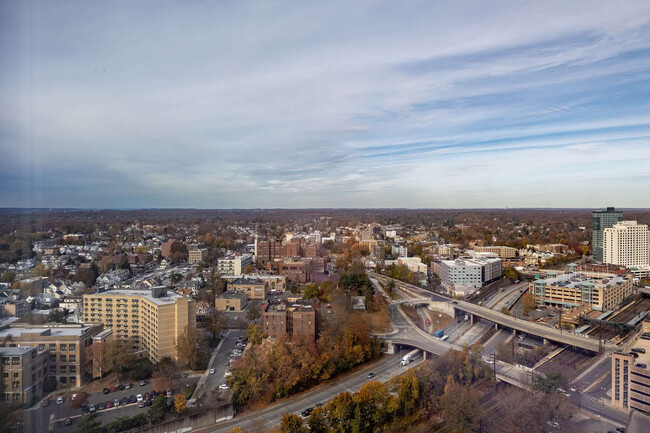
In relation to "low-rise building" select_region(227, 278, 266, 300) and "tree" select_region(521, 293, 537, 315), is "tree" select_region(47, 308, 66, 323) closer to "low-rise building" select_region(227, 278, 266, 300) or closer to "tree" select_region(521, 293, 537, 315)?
"low-rise building" select_region(227, 278, 266, 300)

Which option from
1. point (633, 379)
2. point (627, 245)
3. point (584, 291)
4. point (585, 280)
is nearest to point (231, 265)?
point (584, 291)

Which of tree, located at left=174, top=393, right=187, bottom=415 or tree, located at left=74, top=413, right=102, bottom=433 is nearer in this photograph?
tree, located at left=74, top=413, right=102, bottom=433

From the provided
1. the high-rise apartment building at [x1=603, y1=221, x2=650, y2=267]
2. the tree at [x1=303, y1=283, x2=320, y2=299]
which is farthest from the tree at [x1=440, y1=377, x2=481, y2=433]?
the high-rise apartment building at [x1=603, y1=221, x2=650, y2=267]

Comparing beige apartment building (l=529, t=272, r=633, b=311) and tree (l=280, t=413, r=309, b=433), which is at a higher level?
beige apartment building (l=529, t=272, r=633, b=311)

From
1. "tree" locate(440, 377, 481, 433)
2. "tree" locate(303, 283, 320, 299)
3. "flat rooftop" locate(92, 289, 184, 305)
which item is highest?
"flat rooftop" locate(92, 289, 184, 305)

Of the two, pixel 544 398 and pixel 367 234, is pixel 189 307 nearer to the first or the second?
pixel 544 398

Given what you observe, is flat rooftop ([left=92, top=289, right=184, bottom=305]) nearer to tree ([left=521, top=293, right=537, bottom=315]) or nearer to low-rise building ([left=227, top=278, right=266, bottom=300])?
low-rise building ([left=227, top=278, right=266, bottom=300])

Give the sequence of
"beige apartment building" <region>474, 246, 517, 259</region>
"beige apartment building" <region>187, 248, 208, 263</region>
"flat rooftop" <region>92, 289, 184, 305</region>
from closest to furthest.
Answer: "flat rooftop" <region>92, 289, 184, 305</region>
"beige apartment building" <region>187, 248, 208, 263</region>
"beige apartment building" <region>474, 246, 517, 259</region>

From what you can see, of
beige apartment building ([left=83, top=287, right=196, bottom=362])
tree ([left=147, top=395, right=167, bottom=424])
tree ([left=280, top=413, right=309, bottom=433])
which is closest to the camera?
tree ([left=280, top=413, right=309, bottom=433])
